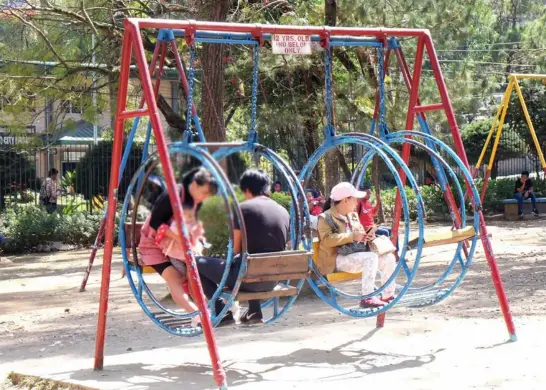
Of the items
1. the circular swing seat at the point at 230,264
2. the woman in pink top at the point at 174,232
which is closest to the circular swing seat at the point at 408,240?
the circular swing seat at the point at 230,264

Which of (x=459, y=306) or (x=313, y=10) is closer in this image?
(x=459, y=306)

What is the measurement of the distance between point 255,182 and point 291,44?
1193mm

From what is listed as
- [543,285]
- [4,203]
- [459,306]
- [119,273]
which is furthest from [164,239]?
[4,203]

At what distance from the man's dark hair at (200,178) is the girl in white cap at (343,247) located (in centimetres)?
149

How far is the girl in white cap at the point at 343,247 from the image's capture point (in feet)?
22.5

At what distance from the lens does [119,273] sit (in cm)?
1369

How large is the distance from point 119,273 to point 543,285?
6278 mm

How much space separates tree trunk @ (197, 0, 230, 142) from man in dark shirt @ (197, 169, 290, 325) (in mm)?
4614

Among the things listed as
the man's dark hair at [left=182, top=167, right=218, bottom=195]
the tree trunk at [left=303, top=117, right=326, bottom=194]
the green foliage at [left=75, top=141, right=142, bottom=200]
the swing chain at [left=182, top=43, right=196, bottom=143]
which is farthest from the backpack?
the man's dark hair at [left=182, top=167, right=218, bottom=195]

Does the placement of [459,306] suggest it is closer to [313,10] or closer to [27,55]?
[313,10]

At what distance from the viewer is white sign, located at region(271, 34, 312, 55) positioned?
675cm

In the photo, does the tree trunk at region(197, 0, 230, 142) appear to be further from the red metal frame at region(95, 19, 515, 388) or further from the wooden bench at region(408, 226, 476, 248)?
the wooden bench at region(408, 226, 476, 248)

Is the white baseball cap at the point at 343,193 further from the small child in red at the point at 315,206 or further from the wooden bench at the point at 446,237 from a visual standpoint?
the small child in red at the point at 315,206

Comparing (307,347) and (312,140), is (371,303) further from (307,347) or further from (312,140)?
(312,140)
